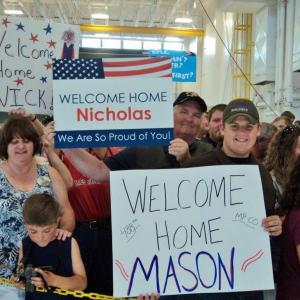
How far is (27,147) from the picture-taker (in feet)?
7.29

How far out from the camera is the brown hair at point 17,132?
2.21 m

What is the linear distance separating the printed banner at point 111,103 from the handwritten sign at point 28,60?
0.51 metres

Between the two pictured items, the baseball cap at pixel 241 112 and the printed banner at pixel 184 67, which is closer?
the baseball cap at pixel 241 112

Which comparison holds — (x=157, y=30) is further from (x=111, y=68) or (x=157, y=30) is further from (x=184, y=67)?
(x=111, y=68)

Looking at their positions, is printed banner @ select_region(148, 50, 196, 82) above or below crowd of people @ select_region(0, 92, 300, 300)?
above

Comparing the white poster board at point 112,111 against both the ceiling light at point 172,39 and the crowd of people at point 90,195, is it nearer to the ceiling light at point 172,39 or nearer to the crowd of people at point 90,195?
the crowd of people at point 90,195

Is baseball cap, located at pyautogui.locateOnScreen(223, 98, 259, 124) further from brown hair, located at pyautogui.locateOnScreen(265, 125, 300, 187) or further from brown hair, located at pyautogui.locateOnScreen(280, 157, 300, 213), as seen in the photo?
brown hair, located at pyautogui.locateOnScreen(265, 125, 300, 187)

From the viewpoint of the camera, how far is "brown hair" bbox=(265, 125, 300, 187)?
2.57 m

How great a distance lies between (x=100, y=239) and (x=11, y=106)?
0.91 meters

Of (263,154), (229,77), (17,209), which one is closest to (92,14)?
(229,77)

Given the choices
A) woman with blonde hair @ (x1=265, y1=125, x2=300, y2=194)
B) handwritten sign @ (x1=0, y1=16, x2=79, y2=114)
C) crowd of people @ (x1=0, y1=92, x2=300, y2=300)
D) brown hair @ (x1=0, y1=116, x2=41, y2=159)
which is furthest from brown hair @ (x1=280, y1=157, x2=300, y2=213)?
handwritten sign @ (x1=0, y1=16, x2=79, y2=114)

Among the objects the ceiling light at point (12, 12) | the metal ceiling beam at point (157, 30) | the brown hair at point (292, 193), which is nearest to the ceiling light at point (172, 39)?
the metal ceiling beam at point (157, 30)

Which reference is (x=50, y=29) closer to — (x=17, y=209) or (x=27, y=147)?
(x=27, y=147)

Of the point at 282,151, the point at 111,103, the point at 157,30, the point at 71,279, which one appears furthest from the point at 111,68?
the point at 157,30
